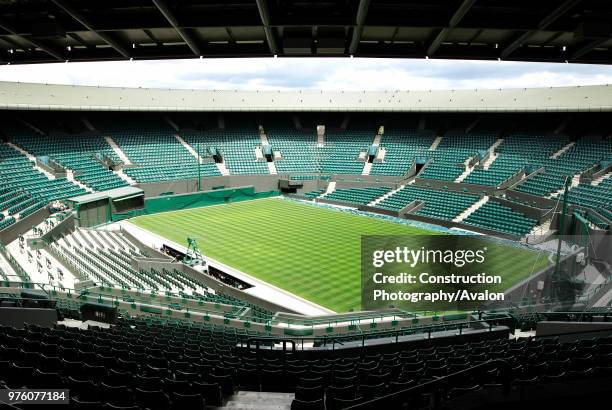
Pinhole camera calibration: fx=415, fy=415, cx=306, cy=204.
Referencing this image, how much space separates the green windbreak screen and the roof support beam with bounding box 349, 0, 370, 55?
3257cm

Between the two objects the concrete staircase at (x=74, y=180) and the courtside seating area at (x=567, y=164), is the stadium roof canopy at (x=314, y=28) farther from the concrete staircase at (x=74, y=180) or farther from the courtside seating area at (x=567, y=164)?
the concrete staircase at (x=74, y=180)

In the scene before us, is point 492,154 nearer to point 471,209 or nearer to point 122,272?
point 471,209

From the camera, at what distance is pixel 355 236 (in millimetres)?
28969

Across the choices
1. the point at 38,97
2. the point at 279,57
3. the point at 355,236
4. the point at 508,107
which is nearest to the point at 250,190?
the point at 355,236

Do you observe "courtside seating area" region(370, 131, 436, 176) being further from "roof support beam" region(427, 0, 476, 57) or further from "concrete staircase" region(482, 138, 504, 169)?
"roof support beam" region(427, 0, 476, 57)

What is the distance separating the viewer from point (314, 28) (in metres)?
6.26

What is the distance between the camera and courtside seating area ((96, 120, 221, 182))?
42.8 m

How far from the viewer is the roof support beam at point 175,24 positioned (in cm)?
528

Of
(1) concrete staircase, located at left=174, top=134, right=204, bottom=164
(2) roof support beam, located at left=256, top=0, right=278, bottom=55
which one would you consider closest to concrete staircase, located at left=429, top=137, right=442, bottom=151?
(1) concrete staircase, located at left=174, top=134, right=204, bottom=164

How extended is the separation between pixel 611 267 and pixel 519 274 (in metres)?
4.71

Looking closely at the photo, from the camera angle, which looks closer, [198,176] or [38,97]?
[38,97]

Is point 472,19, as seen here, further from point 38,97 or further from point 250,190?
point 38,97

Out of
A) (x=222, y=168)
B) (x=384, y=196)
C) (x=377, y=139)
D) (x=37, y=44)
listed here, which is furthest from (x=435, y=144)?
(x=37, y=44)

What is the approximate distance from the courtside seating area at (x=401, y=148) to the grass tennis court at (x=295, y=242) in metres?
10.5
